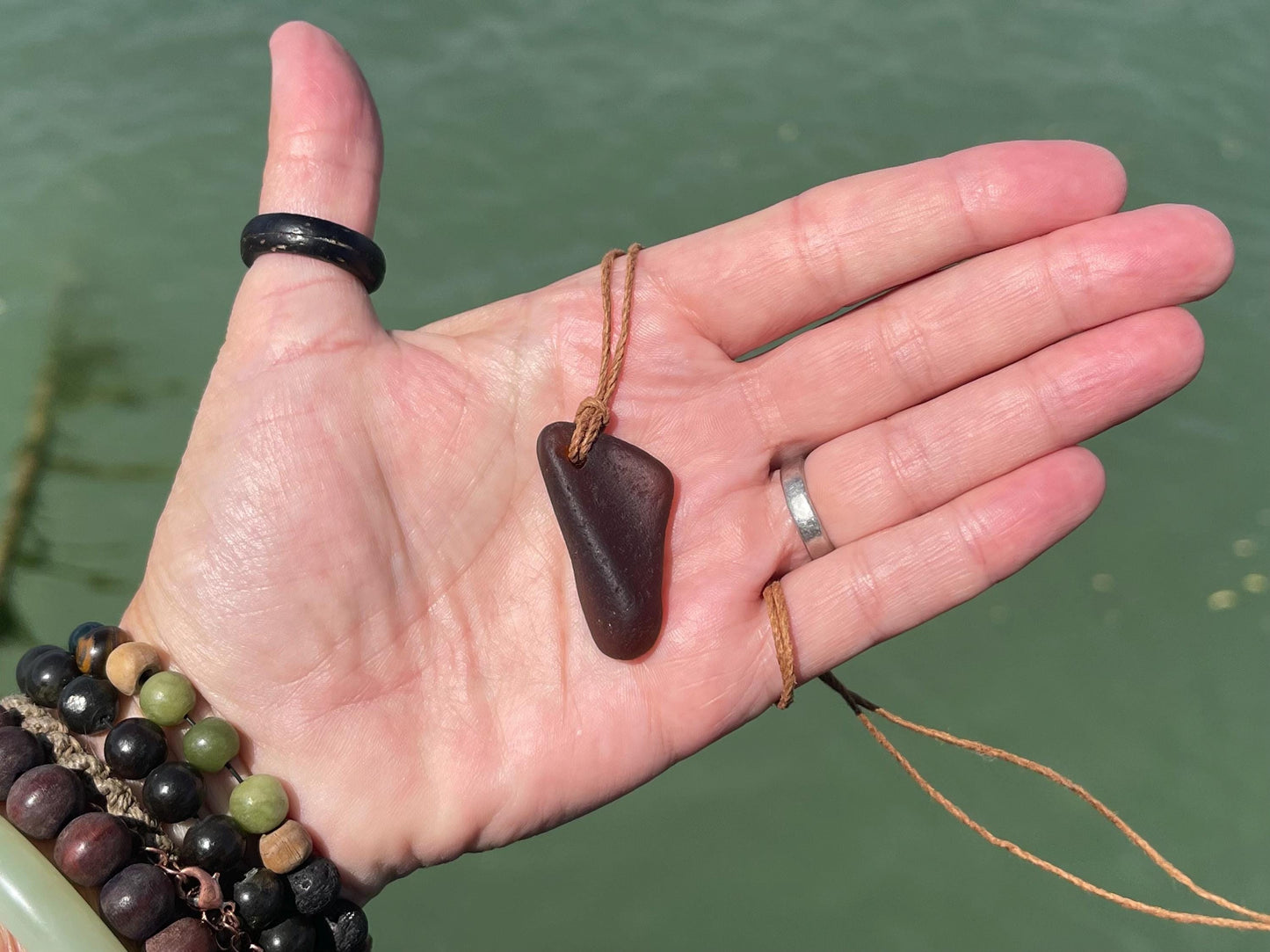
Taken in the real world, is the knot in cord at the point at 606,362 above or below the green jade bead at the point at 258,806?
above

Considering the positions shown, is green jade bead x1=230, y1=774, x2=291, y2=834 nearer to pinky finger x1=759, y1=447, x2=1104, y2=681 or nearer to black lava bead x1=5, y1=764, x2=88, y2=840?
black lava bead x1=5, y1=764, x2=88, y2=840

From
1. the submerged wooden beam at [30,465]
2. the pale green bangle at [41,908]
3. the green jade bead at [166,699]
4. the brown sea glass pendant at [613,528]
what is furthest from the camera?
the submerged wooden beam at [30,465]

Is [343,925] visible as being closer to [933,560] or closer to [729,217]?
[933,560]

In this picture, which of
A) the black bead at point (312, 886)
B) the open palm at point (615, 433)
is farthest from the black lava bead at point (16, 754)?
the black bead at point (312, 886)

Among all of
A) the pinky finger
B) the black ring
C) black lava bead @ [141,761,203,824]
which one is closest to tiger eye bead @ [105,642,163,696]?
black lava bead @ [141,761,203,824]

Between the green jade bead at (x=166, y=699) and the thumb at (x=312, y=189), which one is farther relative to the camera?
the thumb at (x=312, y=189)

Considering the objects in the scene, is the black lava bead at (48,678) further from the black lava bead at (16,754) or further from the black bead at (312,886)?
the black bead at (312,886)
